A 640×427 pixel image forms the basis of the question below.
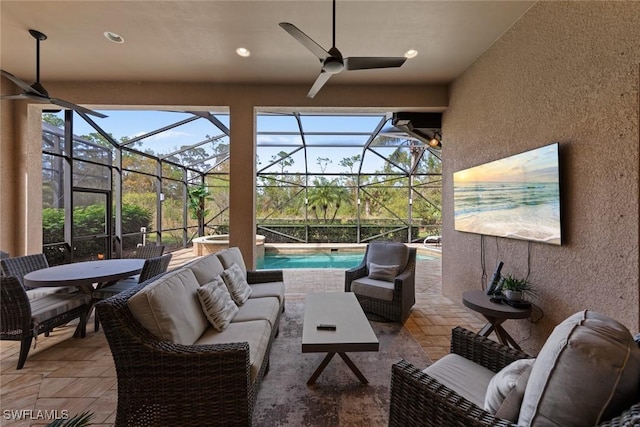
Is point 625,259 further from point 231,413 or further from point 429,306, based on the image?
point 231,413

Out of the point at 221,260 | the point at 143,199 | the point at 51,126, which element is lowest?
the point at 221,260

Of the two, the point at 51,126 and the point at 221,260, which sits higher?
the point at 51,126

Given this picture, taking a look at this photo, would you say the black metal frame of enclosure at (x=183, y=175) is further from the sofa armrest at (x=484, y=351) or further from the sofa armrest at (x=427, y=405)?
the sofa armrest at (x=427, y=405)

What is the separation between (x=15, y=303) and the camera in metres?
2.24

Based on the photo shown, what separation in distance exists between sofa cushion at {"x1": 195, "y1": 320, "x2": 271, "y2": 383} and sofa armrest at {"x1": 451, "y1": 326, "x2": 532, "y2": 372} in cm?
136

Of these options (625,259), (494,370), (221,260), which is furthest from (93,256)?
(625,259)

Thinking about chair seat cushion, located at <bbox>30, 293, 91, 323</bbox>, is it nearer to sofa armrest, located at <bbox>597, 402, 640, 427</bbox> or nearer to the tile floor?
the tile floor

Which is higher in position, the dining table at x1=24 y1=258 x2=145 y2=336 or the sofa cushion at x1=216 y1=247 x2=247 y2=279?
the sofa cushion at x1=216 y1=247 x2=247 y2=279

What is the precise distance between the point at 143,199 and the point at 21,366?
5483 millimetres

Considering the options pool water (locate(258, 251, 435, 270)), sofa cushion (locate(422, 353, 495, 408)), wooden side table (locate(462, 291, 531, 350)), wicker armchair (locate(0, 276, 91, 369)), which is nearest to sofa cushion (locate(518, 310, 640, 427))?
sofa cushion (locate(422, 353, 495, 408))

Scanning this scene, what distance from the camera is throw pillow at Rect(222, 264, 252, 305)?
2514mm

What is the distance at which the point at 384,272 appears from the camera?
11.7ft

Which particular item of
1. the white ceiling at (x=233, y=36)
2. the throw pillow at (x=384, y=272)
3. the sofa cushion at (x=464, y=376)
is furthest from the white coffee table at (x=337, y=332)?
the white ceiling at (x=233, y=36)

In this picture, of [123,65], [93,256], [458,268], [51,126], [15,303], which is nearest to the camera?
[15,303]
